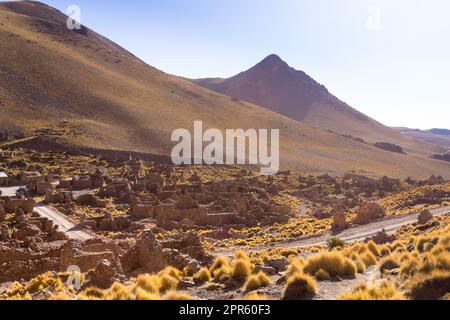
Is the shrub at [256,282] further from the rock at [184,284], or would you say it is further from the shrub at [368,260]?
the shrub at [368,260]

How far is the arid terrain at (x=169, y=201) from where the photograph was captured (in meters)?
11.4

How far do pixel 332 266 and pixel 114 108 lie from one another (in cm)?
8098

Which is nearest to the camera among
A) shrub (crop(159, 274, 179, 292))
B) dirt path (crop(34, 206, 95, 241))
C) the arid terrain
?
shrub (crop(159, 274, 179, 292))

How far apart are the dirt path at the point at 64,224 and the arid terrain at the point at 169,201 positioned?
198mm

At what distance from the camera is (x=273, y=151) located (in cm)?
9994

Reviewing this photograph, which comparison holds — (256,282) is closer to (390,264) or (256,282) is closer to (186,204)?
(390,264)

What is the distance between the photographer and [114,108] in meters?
88.3

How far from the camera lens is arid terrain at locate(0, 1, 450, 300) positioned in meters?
11.4

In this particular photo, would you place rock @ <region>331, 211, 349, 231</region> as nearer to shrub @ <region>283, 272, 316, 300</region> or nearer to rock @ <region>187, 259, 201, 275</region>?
rock @ <region>187, 259, 201, 275</region>

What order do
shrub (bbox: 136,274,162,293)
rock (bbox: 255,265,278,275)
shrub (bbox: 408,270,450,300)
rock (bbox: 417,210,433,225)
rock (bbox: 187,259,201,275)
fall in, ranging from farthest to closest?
rock (bbox: 417,210,433,225) → rock (bbox: 187,259,201,275) → rock (bbox: 255,265,278,275) → shrub (bbox: 136,274,162,293) → shrub (bbox: 408,270,450,300)

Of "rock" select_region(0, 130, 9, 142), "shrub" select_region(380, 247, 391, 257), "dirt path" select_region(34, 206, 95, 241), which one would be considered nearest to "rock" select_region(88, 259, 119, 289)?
"shrub" select_region(380, 247, 391, 257)

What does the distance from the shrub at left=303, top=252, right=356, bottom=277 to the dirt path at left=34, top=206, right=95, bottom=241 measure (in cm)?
1437

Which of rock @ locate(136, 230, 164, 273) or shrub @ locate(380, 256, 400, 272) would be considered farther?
rock @ locate(136, 230, 164, 273)
